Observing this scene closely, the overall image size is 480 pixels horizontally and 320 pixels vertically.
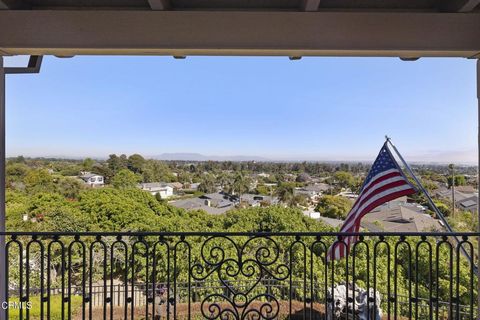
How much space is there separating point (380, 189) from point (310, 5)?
1.97m

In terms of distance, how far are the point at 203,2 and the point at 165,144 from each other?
1879 cm

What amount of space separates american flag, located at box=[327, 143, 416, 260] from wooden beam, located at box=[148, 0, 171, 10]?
251 centimetres

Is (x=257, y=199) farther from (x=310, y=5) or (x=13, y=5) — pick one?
(x=13, y=5)

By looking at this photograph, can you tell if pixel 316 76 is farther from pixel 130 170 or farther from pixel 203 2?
pixel 203 2

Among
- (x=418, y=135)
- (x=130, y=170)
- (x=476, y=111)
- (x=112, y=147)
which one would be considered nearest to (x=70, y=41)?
(x=476, y=111)

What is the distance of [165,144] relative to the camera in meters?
20.1

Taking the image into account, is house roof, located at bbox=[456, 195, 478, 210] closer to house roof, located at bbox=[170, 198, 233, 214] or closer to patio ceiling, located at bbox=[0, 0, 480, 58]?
patio ceiling, located at bbox=[0, 0, 480, 58]

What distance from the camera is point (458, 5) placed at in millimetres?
1917

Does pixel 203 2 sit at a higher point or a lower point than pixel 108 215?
higher

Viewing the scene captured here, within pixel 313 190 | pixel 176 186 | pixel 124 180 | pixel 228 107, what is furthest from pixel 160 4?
pixel 228 107

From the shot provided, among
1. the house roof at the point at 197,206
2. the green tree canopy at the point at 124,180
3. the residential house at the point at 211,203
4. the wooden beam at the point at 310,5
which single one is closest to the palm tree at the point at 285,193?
the residential house at the point at 211,203

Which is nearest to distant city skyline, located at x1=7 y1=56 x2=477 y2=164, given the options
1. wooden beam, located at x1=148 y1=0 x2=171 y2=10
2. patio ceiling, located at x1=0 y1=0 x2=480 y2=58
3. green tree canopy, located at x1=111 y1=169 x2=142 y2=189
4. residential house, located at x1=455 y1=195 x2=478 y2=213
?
green tree canopy, located at x1=111 y1=169 x2=142 y2=189

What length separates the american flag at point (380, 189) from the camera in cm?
284

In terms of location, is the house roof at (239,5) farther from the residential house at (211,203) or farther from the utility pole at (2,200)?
the residential house at (211,203)
